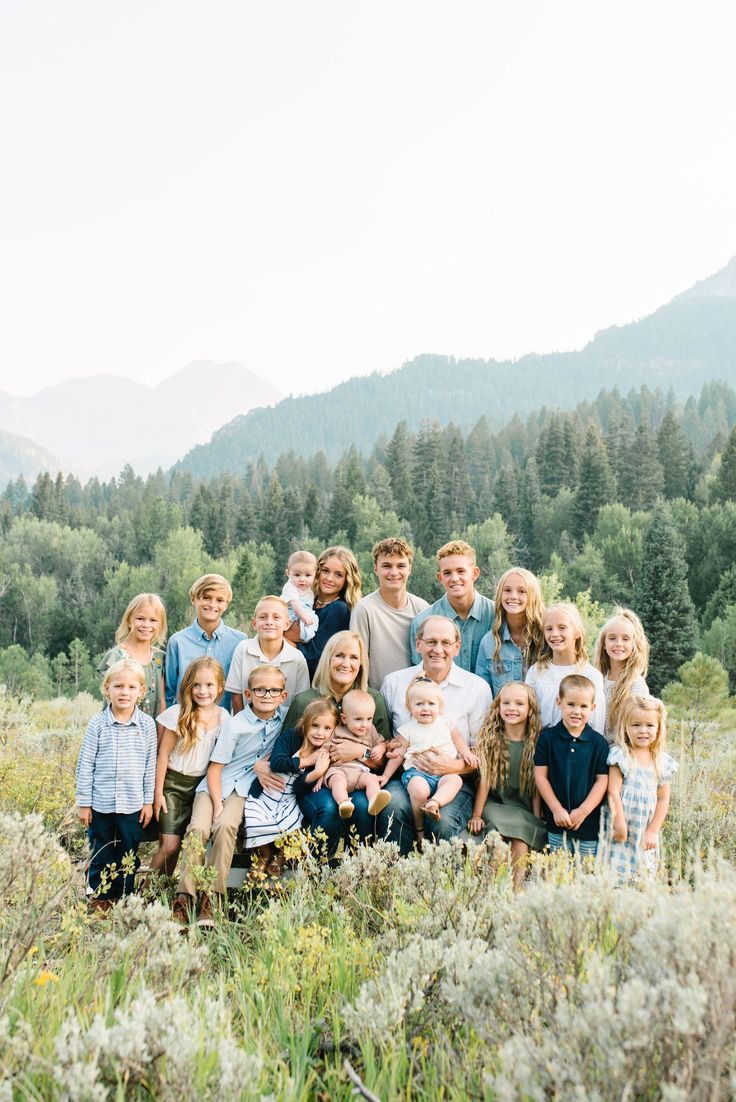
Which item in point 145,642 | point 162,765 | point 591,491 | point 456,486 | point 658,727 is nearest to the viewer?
point 658,727

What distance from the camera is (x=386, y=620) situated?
5.98 m

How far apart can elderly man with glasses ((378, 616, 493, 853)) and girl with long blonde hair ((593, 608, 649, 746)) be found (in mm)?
830

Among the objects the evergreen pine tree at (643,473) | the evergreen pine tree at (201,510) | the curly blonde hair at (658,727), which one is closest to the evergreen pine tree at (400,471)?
the evergreen pine tree at (201,510)

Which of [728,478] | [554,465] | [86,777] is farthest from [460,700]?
[554,465]

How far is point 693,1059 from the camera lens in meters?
1.90

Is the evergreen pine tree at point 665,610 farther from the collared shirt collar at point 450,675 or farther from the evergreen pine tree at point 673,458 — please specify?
the collared shirt collar at point 450,675

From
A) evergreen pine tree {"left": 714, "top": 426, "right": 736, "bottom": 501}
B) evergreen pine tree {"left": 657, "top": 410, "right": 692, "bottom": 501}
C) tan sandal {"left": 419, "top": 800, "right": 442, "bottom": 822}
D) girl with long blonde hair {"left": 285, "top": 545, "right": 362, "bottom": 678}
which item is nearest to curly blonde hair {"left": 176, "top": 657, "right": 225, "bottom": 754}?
girl with long blonde hair {"left": 285, "top": 545, "right": 362, "bottom": 678}

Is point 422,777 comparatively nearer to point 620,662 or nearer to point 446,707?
point 446,707

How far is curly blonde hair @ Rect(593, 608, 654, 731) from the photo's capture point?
5.15m

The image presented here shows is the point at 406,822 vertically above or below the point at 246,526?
above

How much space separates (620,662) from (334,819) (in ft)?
7.38

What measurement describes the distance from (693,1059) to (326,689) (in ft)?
11.8

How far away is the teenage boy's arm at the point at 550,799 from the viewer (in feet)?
15.4

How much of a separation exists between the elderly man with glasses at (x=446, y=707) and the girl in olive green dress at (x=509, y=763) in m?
0.12
